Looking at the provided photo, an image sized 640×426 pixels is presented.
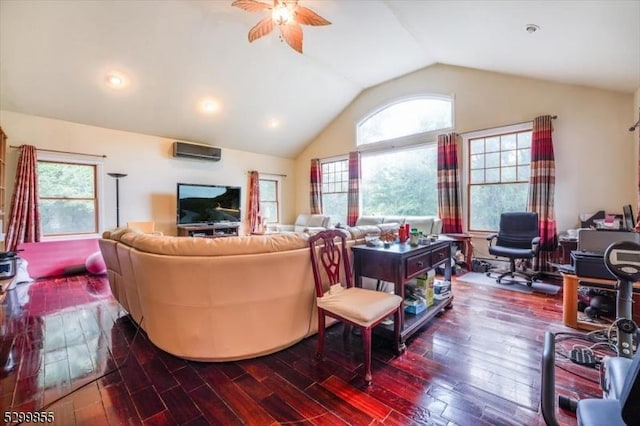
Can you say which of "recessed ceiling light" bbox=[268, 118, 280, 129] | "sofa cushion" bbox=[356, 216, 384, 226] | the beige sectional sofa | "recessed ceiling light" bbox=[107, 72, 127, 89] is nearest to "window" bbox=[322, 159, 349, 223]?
"sofa cushion" bbox=[356, 216, 384, 226]

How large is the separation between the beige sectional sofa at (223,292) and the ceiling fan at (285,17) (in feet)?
7.21

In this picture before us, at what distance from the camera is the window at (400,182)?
215 inches

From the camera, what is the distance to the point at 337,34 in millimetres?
4164

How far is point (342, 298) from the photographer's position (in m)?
1.99

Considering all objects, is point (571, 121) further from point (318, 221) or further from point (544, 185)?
point (318, 221)

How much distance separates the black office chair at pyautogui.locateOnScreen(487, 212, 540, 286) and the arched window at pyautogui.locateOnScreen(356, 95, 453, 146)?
2.00 metres

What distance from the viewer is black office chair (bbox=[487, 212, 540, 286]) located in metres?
3.76

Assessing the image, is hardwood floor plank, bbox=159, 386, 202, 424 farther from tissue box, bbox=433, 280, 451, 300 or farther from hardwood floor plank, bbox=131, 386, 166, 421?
tissue box, bbox=433, 280, 451, 300

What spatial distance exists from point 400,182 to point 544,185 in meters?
2.47

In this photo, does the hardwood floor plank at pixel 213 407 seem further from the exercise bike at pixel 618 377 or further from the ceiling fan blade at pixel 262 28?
the ceiling fan blade at pixel 262 28

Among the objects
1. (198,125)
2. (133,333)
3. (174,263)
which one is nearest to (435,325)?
(174,263)

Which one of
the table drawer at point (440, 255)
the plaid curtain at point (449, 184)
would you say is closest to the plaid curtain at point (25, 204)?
the table drawer at point (440, 255)

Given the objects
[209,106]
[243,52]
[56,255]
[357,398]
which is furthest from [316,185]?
[357,398]

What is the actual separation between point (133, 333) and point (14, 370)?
72 centimetres
